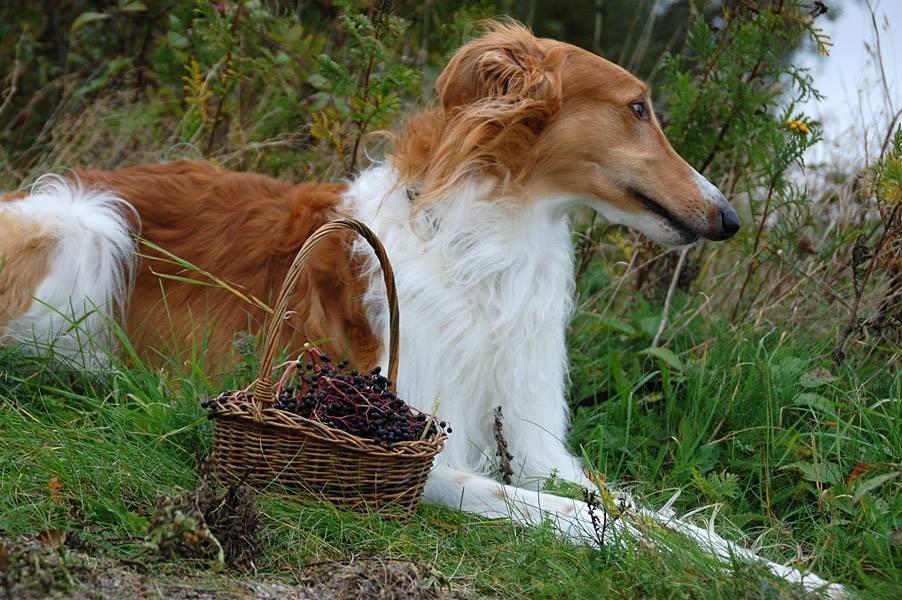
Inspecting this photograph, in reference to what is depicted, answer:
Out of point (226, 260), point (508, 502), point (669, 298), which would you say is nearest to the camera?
point (508, 502)

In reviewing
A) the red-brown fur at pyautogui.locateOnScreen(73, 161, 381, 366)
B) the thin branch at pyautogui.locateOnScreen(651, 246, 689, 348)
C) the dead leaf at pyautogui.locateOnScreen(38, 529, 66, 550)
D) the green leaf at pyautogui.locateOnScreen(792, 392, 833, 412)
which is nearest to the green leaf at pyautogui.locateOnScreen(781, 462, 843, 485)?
the green leaf at pyautogui.locateOnScreen(792, 392, 833, 412)

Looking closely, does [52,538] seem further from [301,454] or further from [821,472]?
[821,472]

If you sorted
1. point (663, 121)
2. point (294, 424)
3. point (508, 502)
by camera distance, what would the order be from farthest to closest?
point (663, 121) < point (508, 502) < point (294, 424)

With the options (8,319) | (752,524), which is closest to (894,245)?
(752,524)

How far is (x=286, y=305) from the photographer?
3.22m

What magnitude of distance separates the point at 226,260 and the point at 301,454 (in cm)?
144

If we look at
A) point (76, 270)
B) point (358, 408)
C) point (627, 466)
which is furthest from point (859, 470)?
point (76, 270)

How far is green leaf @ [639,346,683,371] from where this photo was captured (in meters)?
4.47

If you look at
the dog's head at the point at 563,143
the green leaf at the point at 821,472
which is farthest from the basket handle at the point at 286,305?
the green leaf at the point at 821,472

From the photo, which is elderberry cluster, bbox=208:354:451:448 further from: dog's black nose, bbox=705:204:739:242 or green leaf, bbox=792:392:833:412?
green leaf, bbox=792:392:833:412

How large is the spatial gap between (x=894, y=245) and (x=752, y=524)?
1.48m

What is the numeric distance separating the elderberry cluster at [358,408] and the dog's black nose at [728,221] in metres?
1.35

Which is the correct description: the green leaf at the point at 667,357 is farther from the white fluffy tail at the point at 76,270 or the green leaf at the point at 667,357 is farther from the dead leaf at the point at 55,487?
the dead leaf at the point at 55,487

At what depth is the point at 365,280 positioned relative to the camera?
3.91 metres
